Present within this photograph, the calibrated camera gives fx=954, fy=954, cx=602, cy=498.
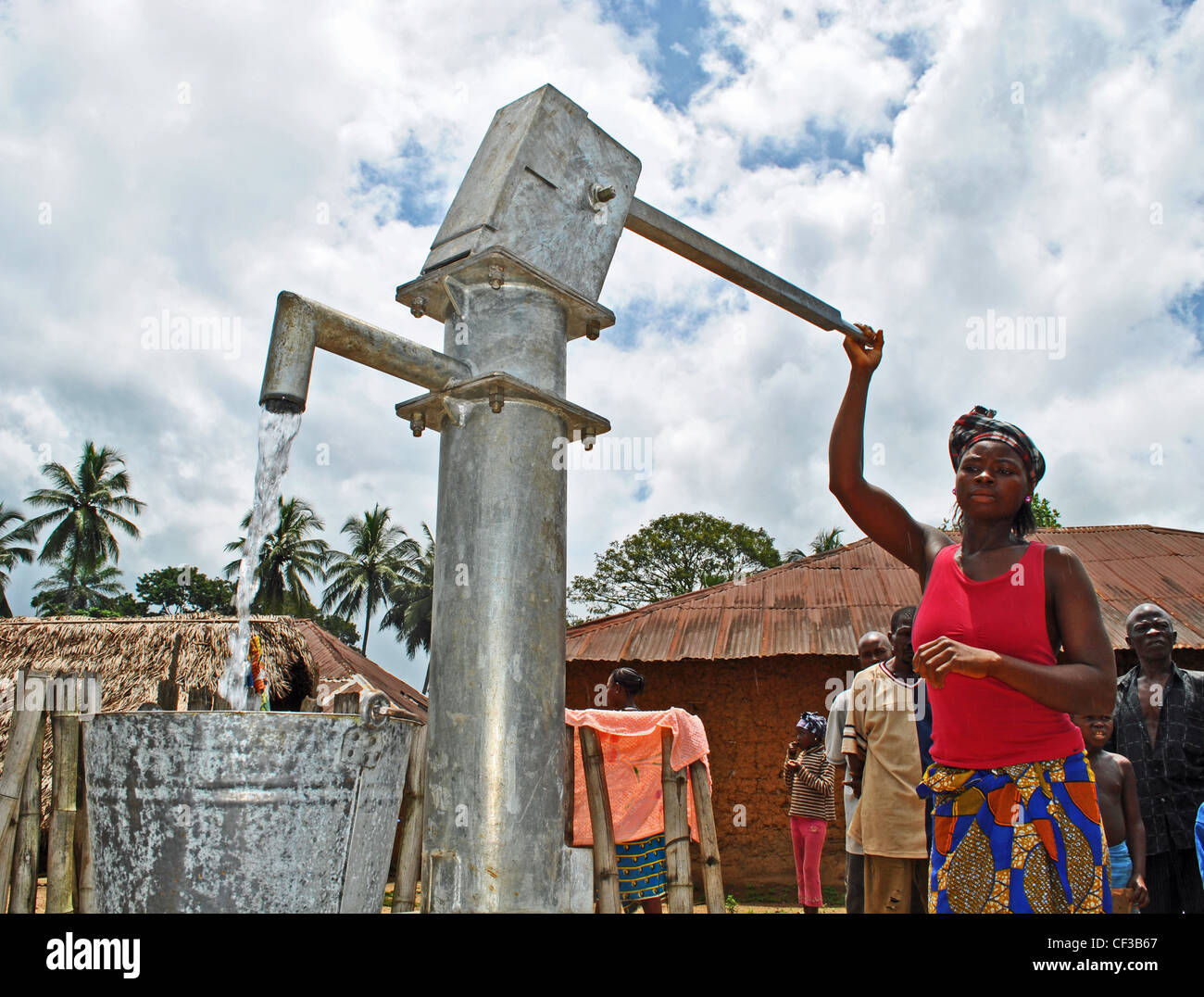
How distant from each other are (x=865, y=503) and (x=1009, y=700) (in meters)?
0.55

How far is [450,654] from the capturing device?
2.19 m

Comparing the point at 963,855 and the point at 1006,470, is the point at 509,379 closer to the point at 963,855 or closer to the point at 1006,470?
the point at 1006,470

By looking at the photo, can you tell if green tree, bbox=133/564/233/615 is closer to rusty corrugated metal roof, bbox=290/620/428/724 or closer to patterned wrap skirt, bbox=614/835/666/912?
rusty corrugated metal roof, bbox=290/620/428/724

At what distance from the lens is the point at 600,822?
4285 millimetres

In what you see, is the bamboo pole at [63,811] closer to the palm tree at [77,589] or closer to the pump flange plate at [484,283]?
the pump flange plate at [484,283]

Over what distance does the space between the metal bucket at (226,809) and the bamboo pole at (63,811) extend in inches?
74.4

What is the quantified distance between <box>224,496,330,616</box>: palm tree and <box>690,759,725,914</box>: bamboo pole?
104 ft

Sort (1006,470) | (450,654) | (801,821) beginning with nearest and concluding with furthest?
(1006,470) < (450,654) < (801,821)

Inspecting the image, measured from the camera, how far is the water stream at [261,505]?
212 cm

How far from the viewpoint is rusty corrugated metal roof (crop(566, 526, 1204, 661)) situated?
33.4 ft

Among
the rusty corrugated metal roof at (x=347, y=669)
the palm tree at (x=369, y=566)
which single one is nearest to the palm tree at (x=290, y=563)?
the palm tree at (x=369, y=566)
